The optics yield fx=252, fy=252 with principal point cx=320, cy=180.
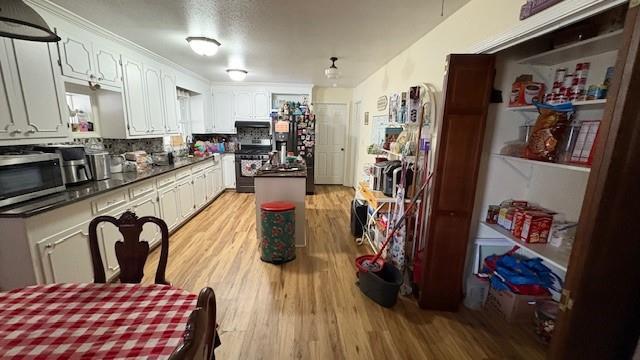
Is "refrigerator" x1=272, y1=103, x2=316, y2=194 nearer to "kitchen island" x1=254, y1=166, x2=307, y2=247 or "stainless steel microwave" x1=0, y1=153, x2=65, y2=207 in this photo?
"kitchen island" x1=254, y1=166, x2=307, y2=247

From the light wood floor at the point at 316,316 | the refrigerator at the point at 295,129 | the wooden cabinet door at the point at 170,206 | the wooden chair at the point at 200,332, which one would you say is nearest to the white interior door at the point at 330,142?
the refrigerator at the point at 295,129

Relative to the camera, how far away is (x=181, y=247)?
3107mm

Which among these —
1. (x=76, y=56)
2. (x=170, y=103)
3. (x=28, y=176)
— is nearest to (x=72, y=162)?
(x=28, y=176)

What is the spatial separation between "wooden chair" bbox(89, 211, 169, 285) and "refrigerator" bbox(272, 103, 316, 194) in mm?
3975

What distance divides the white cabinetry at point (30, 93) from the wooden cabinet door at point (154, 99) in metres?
1.24

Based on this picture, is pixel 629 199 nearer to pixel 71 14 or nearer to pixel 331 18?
pixel 331 18

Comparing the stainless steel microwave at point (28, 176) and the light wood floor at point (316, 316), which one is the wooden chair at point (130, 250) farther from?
the stainless steel microwave at point (28, 176)

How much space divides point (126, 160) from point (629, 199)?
4139 mm

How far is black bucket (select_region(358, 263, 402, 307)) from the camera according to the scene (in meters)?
2.10

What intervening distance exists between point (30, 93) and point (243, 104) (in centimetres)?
393

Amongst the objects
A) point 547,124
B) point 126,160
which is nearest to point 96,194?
point 126,160

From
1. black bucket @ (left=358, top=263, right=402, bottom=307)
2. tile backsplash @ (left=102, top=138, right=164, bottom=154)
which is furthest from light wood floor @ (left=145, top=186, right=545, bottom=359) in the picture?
tile backsplash @ (left=102, top=138, right=164, bottom=154)

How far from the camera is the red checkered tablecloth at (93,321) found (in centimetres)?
82

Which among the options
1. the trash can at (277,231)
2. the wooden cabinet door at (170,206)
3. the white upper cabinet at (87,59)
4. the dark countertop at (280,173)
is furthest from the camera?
the wooden cabinet door at (170,206)
